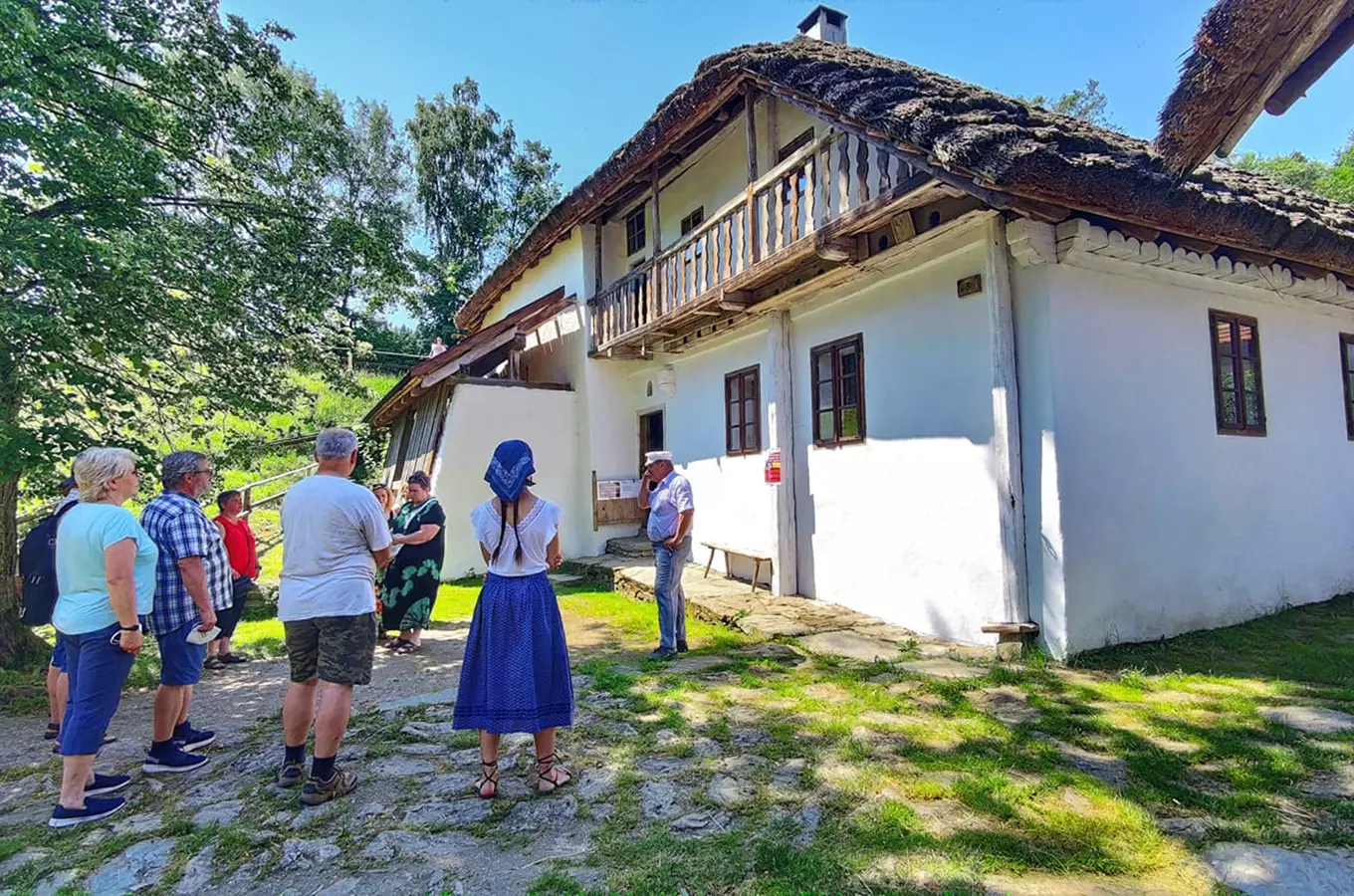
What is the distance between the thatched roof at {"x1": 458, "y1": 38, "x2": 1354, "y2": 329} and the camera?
4.22 m

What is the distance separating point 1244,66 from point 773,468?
5478mm

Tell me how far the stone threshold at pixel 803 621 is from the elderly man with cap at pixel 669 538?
0.97m

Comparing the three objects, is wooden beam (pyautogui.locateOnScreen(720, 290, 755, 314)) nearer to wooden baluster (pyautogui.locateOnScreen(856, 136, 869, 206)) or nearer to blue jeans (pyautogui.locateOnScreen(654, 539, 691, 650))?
wooden baluster (pyautogui.locateOnScreen(856, 136, 869, 206))

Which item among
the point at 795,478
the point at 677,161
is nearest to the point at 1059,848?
the point at 795,478

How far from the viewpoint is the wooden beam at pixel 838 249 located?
19.3 feet

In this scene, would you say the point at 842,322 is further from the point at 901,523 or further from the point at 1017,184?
the point at 1017,184

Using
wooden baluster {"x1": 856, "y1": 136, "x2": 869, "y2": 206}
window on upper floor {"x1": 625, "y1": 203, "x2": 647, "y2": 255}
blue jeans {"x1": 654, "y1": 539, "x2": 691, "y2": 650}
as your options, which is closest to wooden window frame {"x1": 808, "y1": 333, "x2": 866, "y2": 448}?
wooden baluster {"x1": 856, "y1": 136, "x2": 869, "y2": 206}

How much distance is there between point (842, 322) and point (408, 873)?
6000 mm

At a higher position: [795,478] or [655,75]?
[655,75]

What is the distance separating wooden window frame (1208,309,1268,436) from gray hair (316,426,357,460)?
678 cm

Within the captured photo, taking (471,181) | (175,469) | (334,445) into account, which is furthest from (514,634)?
(471,181)

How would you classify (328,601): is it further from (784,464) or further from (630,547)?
(630,547)

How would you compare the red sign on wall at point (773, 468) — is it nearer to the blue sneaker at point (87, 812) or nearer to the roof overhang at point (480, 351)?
the roof overhang at point (480, 351)

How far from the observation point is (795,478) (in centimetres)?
768
